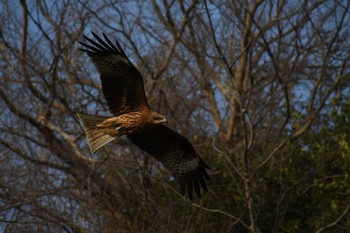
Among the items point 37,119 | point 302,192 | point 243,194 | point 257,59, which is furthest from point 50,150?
Result: point 257,59

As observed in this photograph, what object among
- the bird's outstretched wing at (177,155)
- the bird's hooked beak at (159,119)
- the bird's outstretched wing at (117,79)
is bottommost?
the bird's outstretched wing at (177,155)

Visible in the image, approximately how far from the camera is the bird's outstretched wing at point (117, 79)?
9.96m

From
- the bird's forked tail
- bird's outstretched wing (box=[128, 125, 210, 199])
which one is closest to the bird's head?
bird's outstretched wing (box=[128, 125, 210, 199])

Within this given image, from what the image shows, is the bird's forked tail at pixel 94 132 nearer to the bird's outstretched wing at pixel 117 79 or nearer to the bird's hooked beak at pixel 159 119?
the bird's outstretched wing at pixel 117 79

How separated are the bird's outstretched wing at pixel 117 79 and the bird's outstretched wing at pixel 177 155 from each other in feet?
1.62

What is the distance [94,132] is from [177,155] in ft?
3.91

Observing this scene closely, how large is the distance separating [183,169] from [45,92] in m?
3.53

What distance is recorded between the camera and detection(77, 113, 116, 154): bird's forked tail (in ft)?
33.2

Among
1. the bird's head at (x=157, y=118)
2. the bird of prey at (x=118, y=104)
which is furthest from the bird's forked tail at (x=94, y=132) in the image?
the bird's head at (x=157, y=118)

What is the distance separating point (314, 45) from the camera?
1401 centimetres

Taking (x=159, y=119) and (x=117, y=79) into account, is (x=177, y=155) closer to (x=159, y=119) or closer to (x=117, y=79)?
(x=159, y=119)

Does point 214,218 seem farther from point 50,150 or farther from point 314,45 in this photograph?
point 314,45

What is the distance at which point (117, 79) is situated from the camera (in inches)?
395

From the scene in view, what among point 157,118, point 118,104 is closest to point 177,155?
point 157,118
